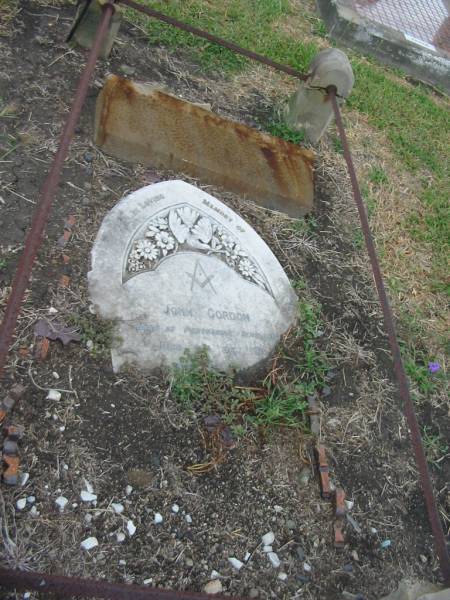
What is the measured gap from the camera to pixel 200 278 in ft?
8.65

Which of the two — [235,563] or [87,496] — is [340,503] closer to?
[235,563]

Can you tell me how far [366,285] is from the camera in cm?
332

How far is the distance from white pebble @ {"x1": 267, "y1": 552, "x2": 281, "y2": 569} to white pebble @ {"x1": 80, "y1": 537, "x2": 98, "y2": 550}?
0.67 m

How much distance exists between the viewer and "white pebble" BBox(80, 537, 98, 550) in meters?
1.90

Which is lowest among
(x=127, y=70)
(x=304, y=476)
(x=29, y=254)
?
(x=304, y=476)

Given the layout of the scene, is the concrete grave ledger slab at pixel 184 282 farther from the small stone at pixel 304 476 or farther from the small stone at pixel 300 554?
the small stone at pixel 300 554

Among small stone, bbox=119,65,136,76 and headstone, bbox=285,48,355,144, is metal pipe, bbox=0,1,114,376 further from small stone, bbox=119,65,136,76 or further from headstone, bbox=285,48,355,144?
headstone, bbox=285,48,355,144

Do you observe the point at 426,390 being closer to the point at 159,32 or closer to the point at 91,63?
the point at 91,63

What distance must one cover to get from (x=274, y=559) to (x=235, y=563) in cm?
17

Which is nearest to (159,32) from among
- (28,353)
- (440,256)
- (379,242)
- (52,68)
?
(52,68)

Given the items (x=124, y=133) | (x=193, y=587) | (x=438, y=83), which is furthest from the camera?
(x=438, y=83)

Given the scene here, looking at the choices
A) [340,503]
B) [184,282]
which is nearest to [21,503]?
[184,282]

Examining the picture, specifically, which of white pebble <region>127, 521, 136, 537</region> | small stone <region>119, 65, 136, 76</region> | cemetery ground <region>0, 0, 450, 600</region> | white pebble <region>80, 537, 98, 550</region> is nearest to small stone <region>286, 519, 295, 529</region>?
cemetery ground <region>0, 0, 450, 600</region>

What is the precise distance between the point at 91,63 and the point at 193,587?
218cm
